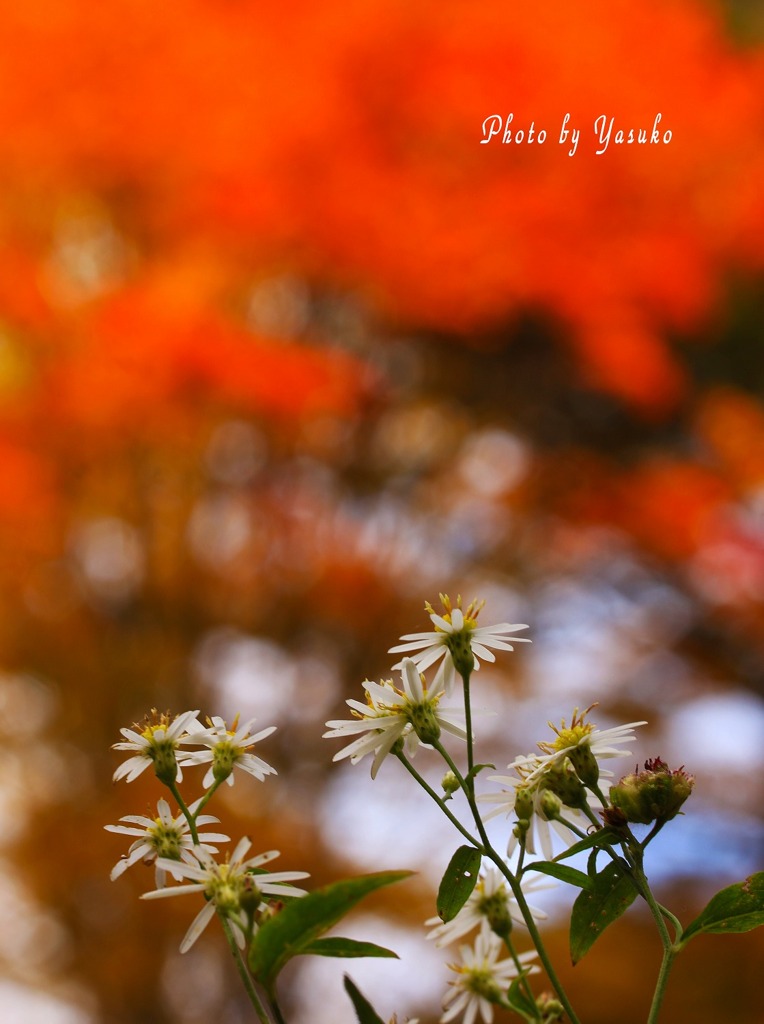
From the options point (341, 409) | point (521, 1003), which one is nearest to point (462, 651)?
point (521, 1003)

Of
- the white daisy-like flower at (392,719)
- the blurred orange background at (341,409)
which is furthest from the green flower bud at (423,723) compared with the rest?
the blurred orange background at (341,409)

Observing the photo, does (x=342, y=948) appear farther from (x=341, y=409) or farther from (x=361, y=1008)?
(x=341, y=409)

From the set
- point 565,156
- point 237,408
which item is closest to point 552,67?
point 565,156

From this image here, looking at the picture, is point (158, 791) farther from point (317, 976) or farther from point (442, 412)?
point (442, 412)

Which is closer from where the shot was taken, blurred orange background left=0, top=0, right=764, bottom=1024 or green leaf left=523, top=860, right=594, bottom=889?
green leaf left=523, top=860, right=594, bottom=889

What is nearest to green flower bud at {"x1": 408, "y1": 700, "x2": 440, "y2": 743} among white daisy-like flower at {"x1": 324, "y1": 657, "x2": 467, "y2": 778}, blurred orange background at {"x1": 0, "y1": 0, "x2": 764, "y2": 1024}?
white daisy-like flower at {"x1": 324, "y1": 657, "x2": 467, "y2": 778}

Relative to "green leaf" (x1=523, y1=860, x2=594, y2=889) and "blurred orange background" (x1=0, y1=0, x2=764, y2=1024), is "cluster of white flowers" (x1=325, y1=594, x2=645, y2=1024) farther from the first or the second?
"blurred orange background" (x1=0, y1=0, x2=764, y2=1024)
